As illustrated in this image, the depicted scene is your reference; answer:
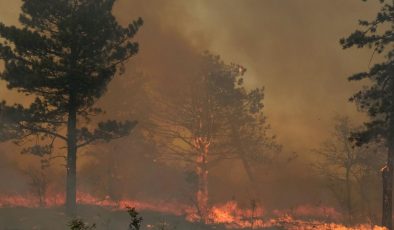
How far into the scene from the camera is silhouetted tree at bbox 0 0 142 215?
24.1m

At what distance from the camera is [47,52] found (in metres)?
24.8

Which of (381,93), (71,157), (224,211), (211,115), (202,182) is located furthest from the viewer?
(211,115)

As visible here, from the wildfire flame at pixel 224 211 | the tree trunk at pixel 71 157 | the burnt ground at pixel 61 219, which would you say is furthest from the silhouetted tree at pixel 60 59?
the wildfire flame at pixel 224 211

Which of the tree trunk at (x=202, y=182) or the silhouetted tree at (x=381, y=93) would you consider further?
the tree trunk at (x=202, y=182)

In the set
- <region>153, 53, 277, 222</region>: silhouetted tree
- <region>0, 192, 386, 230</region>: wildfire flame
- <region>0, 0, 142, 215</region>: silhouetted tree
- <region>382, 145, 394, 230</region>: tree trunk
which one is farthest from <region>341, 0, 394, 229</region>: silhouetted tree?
<region>153, 53, 277, 222</region>: silhouetted tree

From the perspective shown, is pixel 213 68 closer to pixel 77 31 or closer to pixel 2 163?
pixel 77 31

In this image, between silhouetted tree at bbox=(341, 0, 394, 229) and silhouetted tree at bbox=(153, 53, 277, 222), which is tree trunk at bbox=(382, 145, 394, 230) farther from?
silhouetted tree at bbox=(153, 53, 277, 222)

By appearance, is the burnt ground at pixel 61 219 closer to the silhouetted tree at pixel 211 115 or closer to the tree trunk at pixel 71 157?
the tree trunk at pixel 71 157

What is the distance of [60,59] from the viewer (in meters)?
24.9

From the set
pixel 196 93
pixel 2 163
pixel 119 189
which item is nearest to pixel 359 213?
pixel 196 93

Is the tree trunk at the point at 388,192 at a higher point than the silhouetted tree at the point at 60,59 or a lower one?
lower

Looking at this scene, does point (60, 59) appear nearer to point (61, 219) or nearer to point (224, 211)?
point (61, 219)

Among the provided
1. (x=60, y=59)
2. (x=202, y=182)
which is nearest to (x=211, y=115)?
(x=202, y=182)

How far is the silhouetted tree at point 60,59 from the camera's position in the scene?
24.1 m
